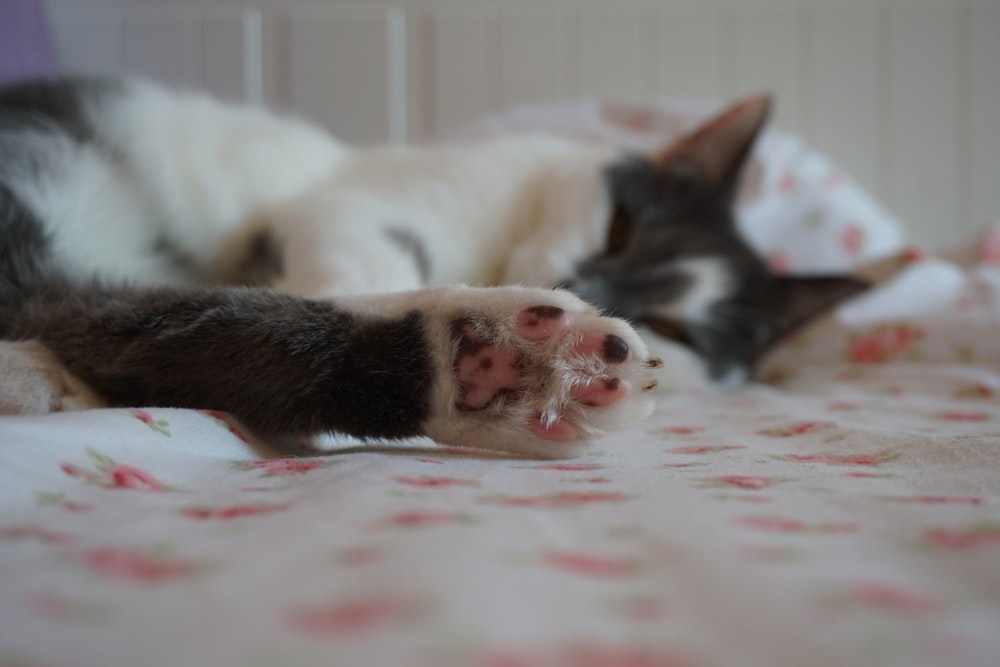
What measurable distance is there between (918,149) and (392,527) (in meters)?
2.46

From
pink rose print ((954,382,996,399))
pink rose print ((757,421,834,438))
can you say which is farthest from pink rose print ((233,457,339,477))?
pink rose print ((954,382,996,399))

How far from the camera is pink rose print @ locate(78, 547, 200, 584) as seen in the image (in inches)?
13.8

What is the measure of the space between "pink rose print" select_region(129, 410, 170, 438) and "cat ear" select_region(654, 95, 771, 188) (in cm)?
109

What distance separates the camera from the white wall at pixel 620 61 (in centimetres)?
234

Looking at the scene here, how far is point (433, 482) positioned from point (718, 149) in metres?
1.13

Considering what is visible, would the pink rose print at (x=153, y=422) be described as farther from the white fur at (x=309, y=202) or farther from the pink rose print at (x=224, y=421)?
the white fur at (x=309, y=202)

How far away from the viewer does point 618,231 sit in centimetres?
136

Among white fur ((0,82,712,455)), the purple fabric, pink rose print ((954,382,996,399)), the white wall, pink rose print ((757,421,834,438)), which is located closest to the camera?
pink rose print ((757,421,834,438))

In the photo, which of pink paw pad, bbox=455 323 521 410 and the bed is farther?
pink paw pad, bbox=455 323 521 410

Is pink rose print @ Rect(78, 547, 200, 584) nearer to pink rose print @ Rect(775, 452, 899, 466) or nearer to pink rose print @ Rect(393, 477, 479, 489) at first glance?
pink rose print @ Rect(393, 477, 479, 489)

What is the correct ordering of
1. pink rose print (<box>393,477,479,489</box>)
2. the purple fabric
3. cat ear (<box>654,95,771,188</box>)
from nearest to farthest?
A: 1. pink rose print (<box>393,477,479,489</box>)
2. cat ear (<box>654,95,771,188</box>)
3. the purple fabric

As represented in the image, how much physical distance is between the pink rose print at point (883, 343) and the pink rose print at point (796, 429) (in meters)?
0.67

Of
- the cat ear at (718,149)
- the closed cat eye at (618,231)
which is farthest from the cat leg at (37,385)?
the cat ear at (718,149)

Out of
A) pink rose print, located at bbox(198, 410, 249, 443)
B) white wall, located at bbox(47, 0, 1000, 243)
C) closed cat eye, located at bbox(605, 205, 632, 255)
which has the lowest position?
pink rose print, located at bbox(198, 410, 249, 443)
